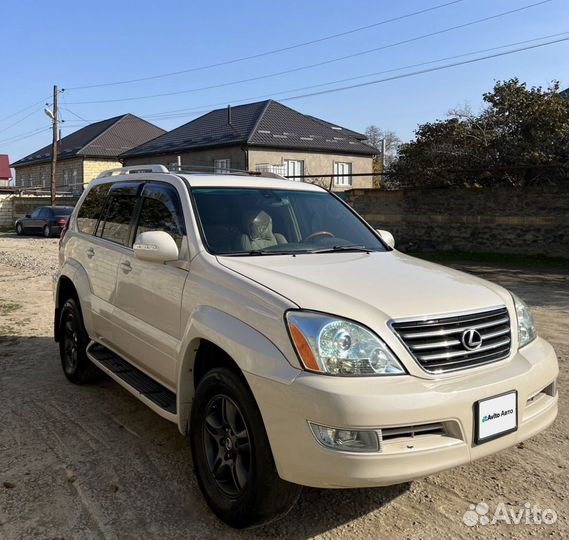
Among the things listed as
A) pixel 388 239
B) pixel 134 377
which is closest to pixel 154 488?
pixel 134 377

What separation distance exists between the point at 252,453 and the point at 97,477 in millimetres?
1329

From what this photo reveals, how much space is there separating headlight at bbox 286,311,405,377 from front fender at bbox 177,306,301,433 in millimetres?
109

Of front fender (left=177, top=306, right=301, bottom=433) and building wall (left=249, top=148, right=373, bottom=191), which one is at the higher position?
building wall (left=249, top=148, right=373, bottom=191)

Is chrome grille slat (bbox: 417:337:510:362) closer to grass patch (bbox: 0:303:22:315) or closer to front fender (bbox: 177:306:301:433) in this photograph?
front fender (bbox: 177:306:301:433)

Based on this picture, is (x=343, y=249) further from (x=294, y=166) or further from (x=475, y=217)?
(x=294, y=166)

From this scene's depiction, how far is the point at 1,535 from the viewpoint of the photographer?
2.84 m

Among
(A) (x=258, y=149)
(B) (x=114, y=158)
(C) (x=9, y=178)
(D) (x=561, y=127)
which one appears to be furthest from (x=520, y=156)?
(C) (x=9, y=178)

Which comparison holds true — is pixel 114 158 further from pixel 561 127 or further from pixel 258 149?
pixel 561 127

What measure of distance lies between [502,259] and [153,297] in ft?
41.9

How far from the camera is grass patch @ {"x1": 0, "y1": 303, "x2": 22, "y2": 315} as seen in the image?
339 inches

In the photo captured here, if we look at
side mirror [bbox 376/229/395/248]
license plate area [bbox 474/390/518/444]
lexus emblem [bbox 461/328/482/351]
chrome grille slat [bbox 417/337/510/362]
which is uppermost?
side mirror [bbox 376/229/395/248]

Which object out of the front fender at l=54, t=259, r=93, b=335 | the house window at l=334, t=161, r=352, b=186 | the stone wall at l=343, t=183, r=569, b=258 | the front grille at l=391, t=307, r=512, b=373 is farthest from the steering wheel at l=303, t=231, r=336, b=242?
the house window at l=334, t=161, r=352, b=186

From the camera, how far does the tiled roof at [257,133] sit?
110ft

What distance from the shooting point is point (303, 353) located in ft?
8.35
